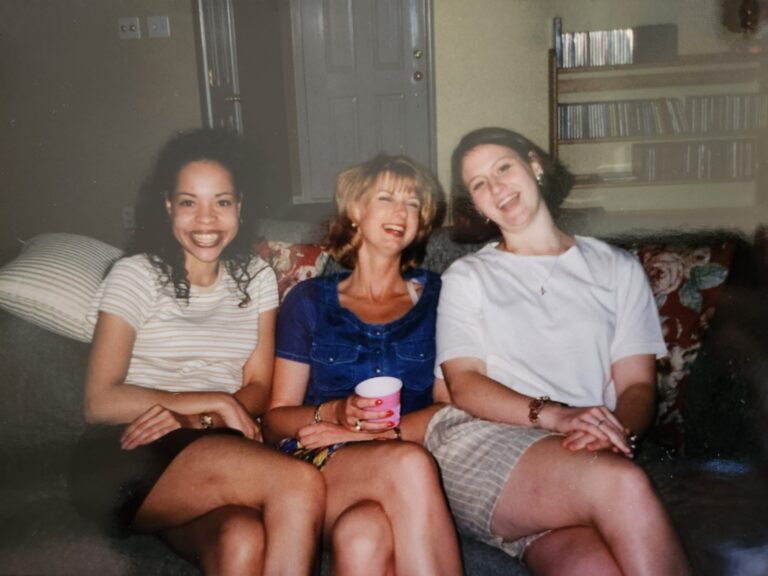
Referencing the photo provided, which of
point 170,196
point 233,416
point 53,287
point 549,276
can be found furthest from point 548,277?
point 53,287

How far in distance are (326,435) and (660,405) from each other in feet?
2.23

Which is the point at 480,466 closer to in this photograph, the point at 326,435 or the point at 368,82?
the point at 326,435

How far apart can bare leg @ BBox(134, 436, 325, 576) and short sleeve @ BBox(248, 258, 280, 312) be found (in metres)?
0.32

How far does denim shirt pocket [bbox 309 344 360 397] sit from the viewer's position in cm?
125

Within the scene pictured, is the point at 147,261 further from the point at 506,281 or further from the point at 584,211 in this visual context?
the point at 584,211

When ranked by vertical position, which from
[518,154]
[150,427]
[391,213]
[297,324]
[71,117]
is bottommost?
[150,427]

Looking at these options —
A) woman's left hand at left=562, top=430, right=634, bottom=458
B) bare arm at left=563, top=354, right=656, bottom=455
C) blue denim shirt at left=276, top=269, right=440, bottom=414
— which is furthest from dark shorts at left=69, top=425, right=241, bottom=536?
bare arm at left=563, top=354, right=656, bottom=455

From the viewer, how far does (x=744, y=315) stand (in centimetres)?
126

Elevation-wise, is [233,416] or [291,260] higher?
[291,260]

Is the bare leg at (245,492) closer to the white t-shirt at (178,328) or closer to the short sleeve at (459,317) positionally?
the white t-shirt at (178,328)

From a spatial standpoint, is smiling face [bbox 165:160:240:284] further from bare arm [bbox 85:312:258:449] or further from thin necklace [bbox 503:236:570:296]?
thin necklace [bbox 503:236:570:296]

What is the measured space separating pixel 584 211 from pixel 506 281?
0.95 ft

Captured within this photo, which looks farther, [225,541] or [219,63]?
[219,63]

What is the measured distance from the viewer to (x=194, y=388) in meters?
1.20
